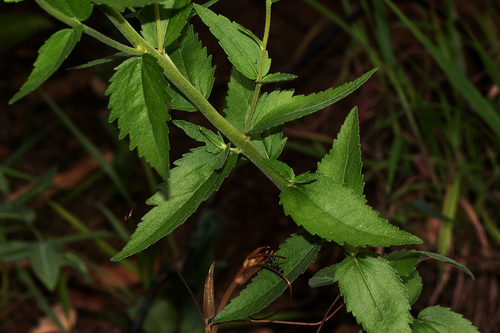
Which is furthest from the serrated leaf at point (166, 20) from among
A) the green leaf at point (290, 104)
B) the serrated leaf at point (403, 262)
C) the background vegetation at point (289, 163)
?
the background vegetation at point (289, 163)

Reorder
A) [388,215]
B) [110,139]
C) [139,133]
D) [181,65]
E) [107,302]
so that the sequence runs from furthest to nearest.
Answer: [110,139]
[107,302]
[388,215]
[181,65]
[139,133]

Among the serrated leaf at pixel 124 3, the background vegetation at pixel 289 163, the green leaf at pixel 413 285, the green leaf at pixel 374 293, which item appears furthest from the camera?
the background vegetation at pixel 289 163

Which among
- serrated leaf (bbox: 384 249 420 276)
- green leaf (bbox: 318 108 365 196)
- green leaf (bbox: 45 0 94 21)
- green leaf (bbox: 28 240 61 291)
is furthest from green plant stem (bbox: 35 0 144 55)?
green leaf (bbox: 28 240 61 291)

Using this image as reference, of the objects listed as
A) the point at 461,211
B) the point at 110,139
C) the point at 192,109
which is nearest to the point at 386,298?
the point at 192,109

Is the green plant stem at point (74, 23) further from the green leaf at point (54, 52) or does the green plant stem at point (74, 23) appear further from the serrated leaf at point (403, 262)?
the serrated leaf at point (403, 262)

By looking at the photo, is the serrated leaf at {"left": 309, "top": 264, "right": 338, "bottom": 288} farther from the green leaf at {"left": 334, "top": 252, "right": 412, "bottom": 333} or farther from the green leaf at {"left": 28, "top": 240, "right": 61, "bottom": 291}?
the green leaf at {"left": 28, "top": 240, "right": 61, "bottom": 291}

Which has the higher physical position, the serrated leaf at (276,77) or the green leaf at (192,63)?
the green leaf at (192,63)

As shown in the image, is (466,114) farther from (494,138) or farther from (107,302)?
(107,302)
